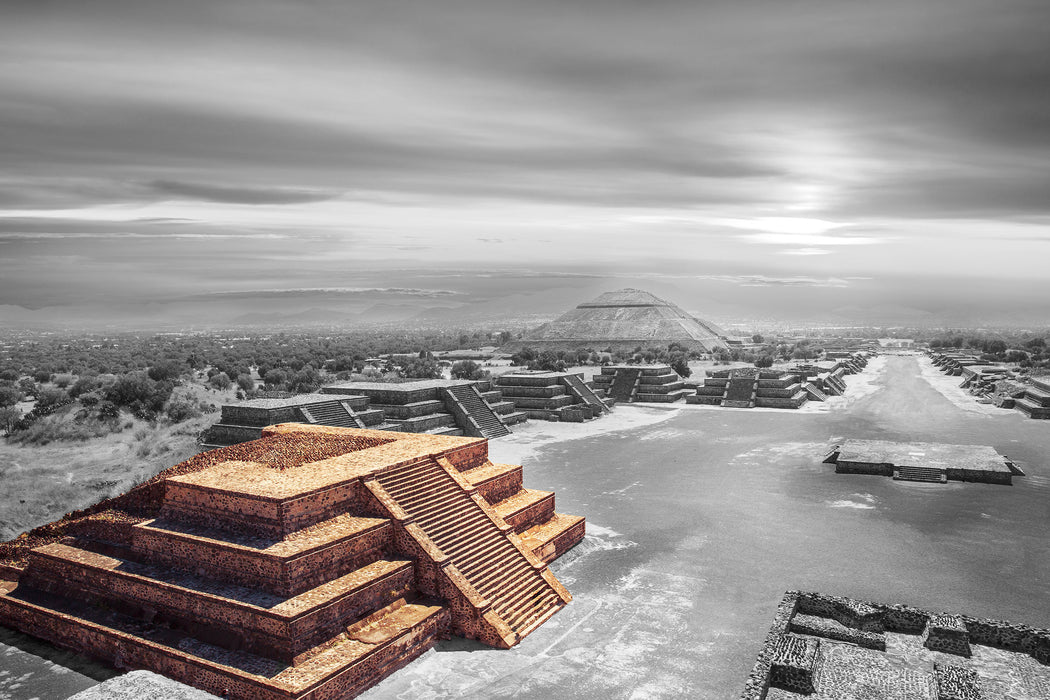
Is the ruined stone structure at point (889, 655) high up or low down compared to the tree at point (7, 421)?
up

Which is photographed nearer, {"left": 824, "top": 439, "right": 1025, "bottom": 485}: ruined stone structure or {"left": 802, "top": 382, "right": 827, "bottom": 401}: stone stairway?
{"left": 824, "top": 439, "right": 1025, "bottom": 485}: ruined stone structure

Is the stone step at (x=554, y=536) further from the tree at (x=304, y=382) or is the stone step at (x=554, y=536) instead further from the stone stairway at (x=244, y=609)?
the tree at (x=304, y=382)

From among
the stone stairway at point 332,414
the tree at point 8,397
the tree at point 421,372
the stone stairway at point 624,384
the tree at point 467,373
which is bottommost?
the tree at point 8,397

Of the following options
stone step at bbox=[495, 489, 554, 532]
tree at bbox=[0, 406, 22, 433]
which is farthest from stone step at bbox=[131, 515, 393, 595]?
tree at bbox=[0, 406, 22, 433]

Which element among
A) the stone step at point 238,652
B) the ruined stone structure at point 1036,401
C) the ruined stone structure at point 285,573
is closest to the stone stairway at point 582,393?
the ruined stone structure at point 285,573

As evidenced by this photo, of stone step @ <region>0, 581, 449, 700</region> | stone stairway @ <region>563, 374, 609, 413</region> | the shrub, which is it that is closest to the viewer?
stone step @ <region>0, 581, 449, 700</region>

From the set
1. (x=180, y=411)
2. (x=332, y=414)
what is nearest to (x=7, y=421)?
(x=180, y=411)

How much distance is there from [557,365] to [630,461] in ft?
98.2

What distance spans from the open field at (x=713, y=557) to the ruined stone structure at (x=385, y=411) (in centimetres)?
148

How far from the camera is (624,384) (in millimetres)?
36875

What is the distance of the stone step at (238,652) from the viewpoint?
764 cm

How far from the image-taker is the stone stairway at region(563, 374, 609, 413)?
30.4 metres

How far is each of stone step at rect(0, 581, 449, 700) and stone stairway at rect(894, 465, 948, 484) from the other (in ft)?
46.7

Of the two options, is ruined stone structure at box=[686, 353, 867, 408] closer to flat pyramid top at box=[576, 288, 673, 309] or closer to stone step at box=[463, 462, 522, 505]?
stone step at box=[463, 462, 522, 505]
